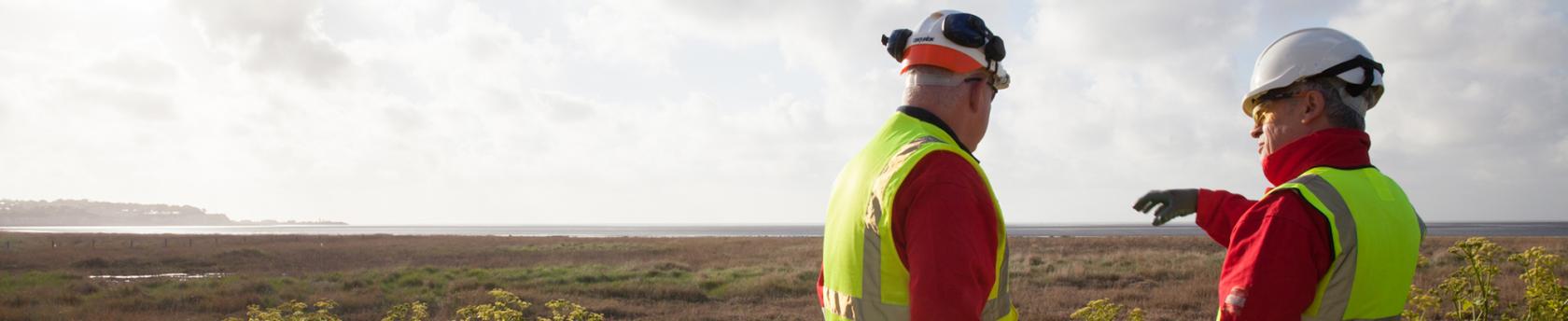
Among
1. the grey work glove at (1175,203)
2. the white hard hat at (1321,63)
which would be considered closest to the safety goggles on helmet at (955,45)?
the white hard hat at (1321,63)

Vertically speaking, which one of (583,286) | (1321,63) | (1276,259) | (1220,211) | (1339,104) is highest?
(1321,63)

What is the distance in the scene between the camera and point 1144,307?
17531 millimetres

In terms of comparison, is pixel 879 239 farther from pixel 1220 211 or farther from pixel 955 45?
pixel 1220 211

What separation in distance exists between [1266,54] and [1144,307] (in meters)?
16.0

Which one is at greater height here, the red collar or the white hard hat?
the white hard hat

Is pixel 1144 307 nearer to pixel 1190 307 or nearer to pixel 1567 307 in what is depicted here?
pixel 1190 307

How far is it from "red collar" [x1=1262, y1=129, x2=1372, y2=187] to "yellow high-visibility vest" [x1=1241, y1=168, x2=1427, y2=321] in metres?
0.11

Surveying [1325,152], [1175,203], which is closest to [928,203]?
[1325,152]

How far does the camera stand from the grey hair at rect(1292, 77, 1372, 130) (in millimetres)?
2473

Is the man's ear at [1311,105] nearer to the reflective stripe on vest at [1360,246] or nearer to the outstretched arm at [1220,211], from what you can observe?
the reflective stripe on vest at [1360,246]

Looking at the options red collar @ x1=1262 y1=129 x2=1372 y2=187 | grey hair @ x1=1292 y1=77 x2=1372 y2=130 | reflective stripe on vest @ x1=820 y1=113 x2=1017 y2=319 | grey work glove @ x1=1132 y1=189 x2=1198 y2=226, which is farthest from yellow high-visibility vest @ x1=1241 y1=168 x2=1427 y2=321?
grey work glove @ x1=1132 y1=189 x2=1198 y2=226

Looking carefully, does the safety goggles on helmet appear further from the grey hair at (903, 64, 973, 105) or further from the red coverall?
the red coverall

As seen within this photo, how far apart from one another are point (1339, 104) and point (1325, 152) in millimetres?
174

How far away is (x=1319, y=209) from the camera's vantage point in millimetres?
2113
